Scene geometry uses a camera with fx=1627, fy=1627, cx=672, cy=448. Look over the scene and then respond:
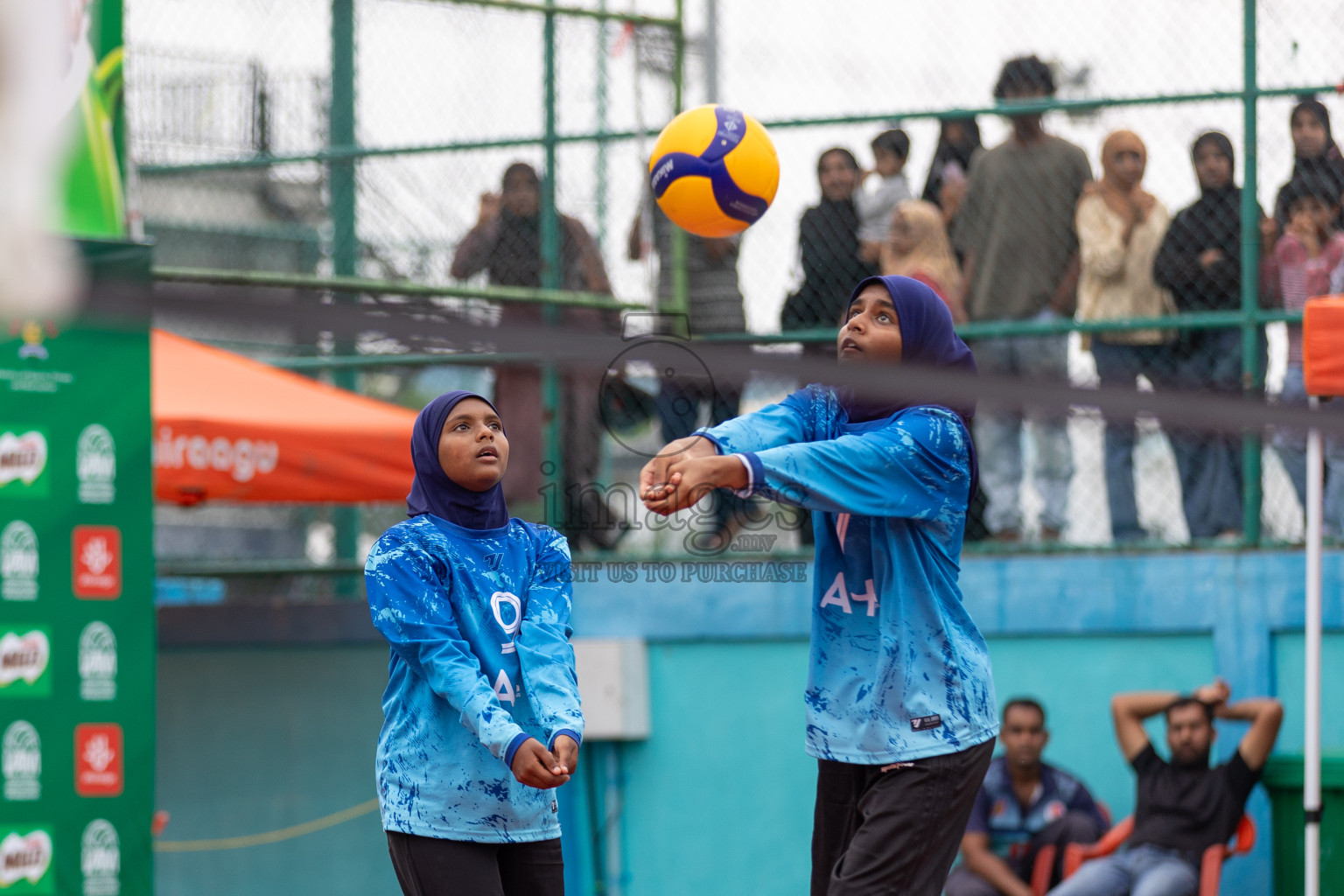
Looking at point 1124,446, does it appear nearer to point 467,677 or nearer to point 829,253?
point 829,253

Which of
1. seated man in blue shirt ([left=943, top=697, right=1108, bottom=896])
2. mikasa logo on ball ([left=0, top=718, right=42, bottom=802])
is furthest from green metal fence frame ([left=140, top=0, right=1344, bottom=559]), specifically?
mikasa logo on ball ([left=0, top=718, right=42, bottom=802])

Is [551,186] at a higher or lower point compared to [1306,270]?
higher

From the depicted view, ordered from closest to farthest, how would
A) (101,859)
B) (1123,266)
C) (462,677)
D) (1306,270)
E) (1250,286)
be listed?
(462,677) → (101,859) → (1306,270) → (1250,286) → (1123,266)

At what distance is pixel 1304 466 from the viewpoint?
7.35 m

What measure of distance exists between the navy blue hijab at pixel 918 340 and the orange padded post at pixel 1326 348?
242cm

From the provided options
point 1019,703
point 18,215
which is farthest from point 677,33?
point 18,215

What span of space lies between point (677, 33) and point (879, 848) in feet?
19.2

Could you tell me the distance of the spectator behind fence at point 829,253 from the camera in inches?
319

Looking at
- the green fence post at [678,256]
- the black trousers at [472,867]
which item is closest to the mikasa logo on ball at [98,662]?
the black trousers at [472,867]

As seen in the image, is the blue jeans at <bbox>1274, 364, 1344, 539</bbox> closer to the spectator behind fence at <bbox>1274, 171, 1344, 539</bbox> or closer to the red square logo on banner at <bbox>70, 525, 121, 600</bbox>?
the spectator behind fence at <bbox>1274, 171, 1344, 539</bbox>

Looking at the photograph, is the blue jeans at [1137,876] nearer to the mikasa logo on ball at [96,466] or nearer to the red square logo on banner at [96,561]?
the red square logo on banner at [96,561]

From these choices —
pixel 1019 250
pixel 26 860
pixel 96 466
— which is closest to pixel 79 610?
pixel 96 466

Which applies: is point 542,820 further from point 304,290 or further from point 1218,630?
point 304,290

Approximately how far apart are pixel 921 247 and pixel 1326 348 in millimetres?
2375
